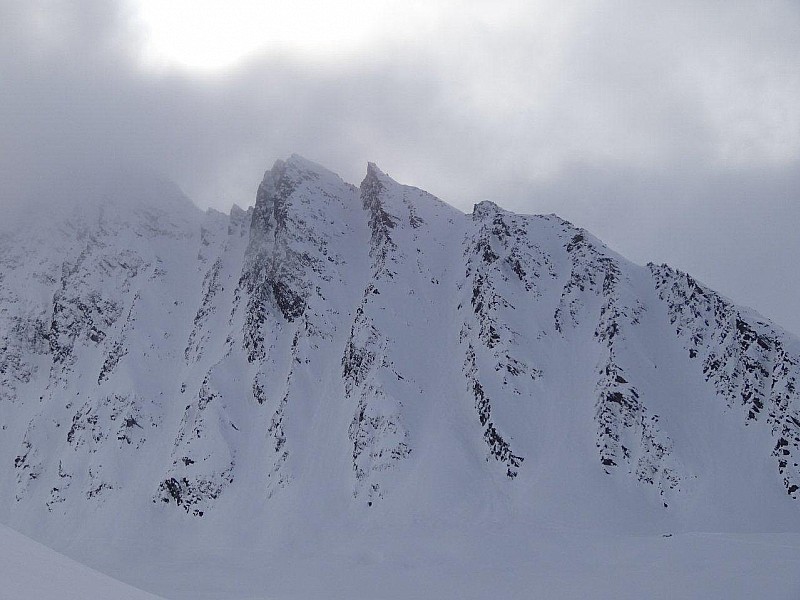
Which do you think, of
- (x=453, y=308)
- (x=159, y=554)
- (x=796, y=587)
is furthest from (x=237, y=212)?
(x=796, y=587)

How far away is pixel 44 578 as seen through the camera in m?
9.03

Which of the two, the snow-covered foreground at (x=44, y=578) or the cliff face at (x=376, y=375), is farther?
the cliff face at (x=376, y=375)

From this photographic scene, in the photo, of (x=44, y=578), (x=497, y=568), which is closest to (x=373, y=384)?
(x=497, y=568)

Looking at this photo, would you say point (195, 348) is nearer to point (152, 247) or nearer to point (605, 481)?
point (152, 247)

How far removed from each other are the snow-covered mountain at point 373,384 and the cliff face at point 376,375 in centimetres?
29

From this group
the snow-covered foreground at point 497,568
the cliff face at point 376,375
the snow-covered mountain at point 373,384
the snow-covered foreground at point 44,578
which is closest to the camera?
the snow-covered foreground at point 44,578

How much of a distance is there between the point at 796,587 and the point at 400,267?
205ft

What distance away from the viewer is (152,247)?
106 meters

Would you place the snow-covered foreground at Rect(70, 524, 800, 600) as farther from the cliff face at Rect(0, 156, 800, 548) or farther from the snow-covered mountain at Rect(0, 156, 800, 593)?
the cliff face at Rect(0, 156, 800, 548)

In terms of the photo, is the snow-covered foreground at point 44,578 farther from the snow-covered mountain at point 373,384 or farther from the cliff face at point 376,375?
the cliff face at point 376,375

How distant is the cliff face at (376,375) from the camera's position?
55.8 m

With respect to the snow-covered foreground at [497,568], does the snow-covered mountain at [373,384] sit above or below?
above

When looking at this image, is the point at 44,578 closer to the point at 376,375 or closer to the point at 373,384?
the point at 373,384

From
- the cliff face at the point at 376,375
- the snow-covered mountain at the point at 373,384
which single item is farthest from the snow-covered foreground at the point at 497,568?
the cliff face at the point at 376,375
